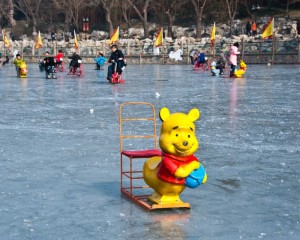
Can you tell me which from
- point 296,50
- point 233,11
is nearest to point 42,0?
point 233,11

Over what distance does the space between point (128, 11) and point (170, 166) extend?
70.1 meters

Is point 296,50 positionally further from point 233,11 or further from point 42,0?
point 42,0

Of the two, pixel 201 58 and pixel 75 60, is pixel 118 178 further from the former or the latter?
pixel 201 58

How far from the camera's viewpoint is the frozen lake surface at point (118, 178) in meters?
6.37

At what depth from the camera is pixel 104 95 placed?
2173 centimetres

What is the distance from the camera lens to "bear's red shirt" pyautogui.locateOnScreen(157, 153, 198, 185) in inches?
267

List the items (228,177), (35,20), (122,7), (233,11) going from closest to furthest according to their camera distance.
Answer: (228,177)
(233,11)
(122,7)
(35,20)

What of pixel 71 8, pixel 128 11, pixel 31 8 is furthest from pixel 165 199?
pixel 31 8

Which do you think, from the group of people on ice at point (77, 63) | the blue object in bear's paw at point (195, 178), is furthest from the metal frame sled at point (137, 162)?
the group of people on ice at point (77, 63)

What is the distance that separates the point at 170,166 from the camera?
6.77 m

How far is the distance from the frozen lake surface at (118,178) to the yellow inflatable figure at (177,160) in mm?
265

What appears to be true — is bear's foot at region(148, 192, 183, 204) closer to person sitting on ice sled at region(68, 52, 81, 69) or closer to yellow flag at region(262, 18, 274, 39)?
person sitting on ice sled at region(68, 52, 81, 69)

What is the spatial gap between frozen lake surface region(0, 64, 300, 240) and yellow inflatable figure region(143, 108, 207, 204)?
0.27 meters

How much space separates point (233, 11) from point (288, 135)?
5514 cm
